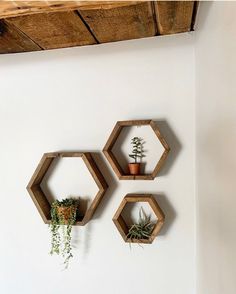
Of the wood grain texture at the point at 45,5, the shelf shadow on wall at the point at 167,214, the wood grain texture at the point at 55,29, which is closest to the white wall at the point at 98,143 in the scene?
the shelf shadow on wall at the point at 167,214

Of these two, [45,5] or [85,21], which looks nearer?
[45,5]

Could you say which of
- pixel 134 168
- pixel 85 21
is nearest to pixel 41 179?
pixel 134 168

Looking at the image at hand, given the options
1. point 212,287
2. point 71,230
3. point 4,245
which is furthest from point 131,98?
point 4,245

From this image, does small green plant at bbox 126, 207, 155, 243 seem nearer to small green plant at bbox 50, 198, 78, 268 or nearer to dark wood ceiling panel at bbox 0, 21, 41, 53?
small green plant at bbox 50, 198, 78, 268

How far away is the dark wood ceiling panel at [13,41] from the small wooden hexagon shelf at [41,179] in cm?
64

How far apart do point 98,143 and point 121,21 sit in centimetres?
67

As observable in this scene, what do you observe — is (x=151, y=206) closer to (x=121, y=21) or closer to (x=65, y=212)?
(x=65, y=212)

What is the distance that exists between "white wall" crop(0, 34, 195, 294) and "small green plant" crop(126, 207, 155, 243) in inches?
3.5

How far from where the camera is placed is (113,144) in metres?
1.56

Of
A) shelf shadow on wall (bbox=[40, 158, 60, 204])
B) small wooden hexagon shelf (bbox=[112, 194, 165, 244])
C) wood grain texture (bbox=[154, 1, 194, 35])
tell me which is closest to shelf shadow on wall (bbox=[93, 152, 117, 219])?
small wooden hexagon shelf (bbox=[112, 194, 165, 244])

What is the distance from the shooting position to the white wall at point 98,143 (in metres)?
1.51

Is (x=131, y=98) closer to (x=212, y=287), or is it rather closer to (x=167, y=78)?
(x=167, y=78)

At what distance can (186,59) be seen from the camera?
154cm

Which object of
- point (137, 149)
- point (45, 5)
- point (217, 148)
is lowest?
point (217, 148)
